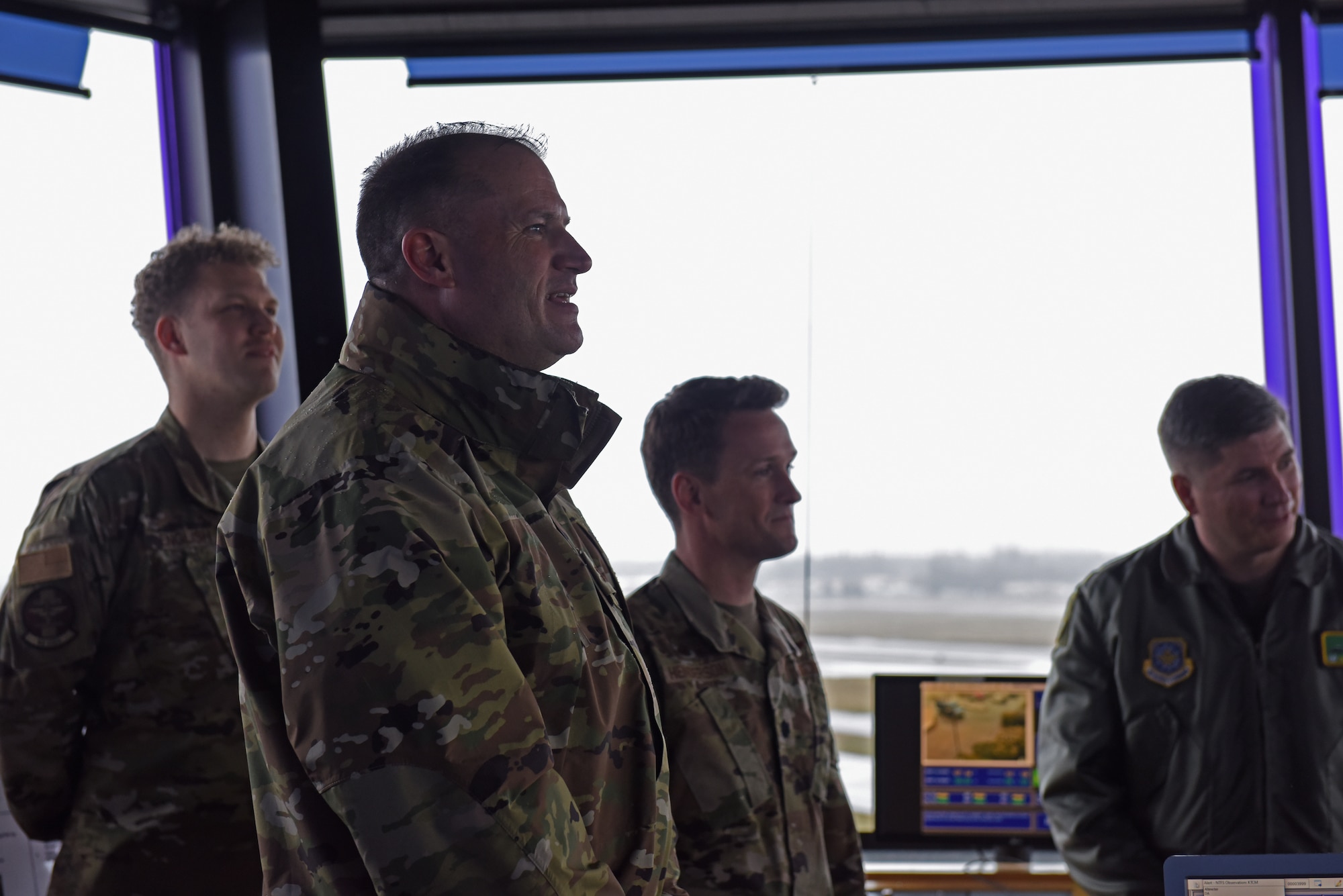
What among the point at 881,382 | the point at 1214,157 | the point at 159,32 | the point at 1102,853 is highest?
the point at 159,32

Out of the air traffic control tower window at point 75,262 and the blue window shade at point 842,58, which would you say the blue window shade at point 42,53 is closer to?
the air traffic control tower window at point 75,262

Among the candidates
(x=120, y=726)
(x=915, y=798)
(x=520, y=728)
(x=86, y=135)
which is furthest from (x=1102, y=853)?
(x=86, y=135)

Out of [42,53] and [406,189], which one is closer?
[406,189]

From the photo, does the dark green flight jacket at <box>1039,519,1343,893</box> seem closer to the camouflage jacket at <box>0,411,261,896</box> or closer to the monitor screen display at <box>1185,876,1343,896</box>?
the monitor screen display at <box>1185,876,1343,896</box>

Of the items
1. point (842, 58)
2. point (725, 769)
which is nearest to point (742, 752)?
point (725, 769)

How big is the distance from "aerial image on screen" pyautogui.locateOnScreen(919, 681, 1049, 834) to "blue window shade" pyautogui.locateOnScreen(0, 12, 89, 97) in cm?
259

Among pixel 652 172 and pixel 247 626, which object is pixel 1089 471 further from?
pixel 247 626

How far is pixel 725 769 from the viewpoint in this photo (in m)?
1.85

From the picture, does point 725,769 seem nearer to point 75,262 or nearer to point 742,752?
point 742,752

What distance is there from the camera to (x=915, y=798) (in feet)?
9.43

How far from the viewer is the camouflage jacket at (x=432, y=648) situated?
3.08 ft

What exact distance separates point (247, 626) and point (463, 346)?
1.15ft

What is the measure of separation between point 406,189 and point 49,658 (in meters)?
1.11

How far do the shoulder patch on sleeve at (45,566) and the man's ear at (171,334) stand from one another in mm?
431
